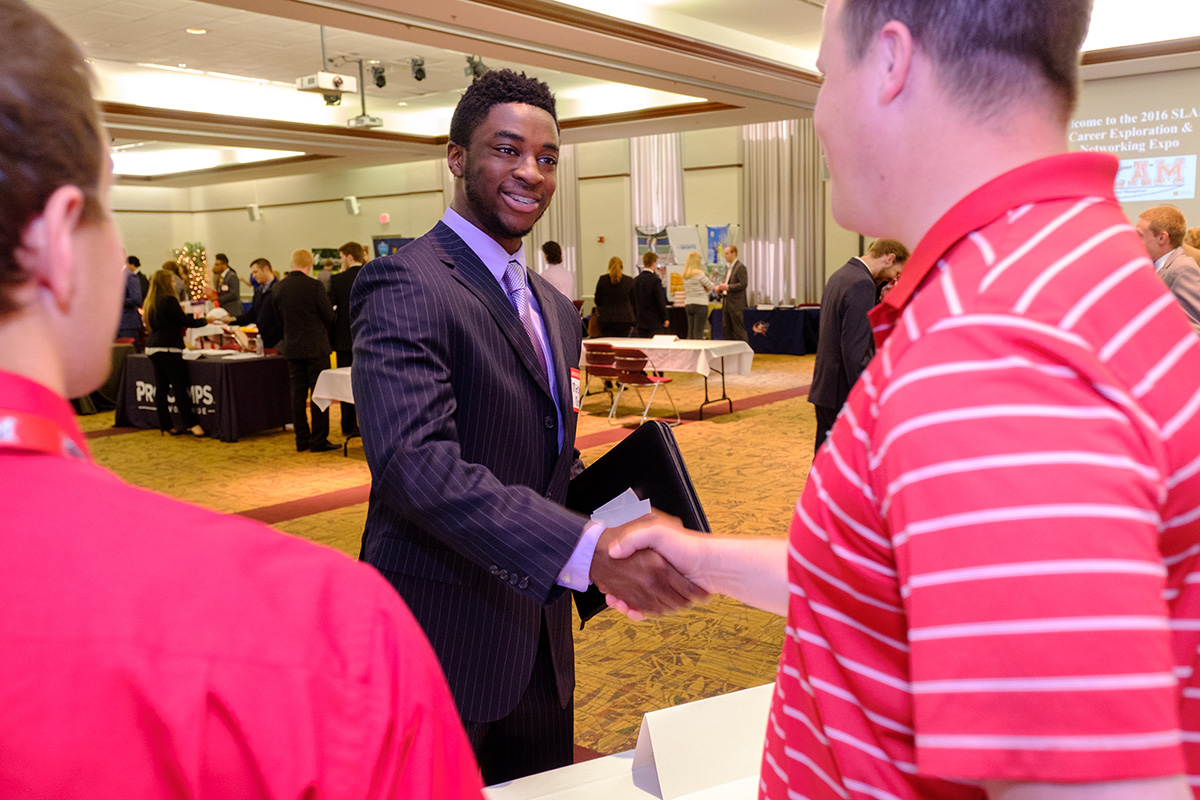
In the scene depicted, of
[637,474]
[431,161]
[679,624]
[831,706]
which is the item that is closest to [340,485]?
[679,624]

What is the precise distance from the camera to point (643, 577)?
4.72 ft

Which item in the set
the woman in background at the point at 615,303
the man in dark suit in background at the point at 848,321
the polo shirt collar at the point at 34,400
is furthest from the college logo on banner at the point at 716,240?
the polo shirt collar at the point at 34,400

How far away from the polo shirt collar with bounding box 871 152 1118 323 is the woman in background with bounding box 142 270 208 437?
8952 millimetres

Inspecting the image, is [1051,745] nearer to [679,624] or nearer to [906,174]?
[906,174]

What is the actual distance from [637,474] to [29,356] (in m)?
1.21

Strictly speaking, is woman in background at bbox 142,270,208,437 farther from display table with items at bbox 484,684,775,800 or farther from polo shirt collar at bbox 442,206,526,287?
display table with items at bbox 484,684,775,800

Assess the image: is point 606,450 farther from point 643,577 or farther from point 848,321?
point 643,577

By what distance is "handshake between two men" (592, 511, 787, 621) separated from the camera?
121 cm

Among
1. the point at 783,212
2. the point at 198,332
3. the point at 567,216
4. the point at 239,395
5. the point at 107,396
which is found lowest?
the point at 107,396

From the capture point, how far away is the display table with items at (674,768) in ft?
3.83

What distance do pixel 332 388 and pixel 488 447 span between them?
6052mm

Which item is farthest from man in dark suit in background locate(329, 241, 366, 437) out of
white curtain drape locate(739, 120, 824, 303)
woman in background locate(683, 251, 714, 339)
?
white curtain drape locate(739, 120, 824, 303)

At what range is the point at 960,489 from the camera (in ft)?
1.62

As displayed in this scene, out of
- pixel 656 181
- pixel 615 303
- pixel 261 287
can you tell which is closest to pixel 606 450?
pixel 615 303
